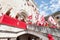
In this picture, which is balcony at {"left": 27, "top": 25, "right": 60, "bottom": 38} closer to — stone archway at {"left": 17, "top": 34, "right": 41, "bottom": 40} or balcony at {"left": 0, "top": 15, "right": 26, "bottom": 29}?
balcony at {"left": 0, "top": 15, "right": 26, "bottom": 29}

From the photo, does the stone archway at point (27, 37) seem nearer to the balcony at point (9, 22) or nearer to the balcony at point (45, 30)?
the balcony at point (45, 30)

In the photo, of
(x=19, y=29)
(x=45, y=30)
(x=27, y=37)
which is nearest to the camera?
(x=19, y=29)

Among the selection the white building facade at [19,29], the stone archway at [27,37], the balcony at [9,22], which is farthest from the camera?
the stone archway at [27,37]

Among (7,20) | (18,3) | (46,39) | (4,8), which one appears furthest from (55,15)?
(7,20)

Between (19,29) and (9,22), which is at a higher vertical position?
(9,22)

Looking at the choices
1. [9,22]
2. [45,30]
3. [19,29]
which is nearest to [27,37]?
[45,30]

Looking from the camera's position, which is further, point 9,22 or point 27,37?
point 27,37

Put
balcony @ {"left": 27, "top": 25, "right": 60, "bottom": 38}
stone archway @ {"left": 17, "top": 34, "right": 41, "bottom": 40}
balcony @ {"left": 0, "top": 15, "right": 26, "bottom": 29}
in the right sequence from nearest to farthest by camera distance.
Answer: balcony @ {"left": 0, "top": 15, "right": 26, "bottom": 29} → balcony @ {"left": 27, "top": 25, "right": 60, "bottom": 38} → stone archway @ {"left": 17, "top": 34, "right": 41, "bottom": 40}

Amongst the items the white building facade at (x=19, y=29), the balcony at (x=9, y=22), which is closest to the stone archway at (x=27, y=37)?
the white building facade at (x=19, y=29)

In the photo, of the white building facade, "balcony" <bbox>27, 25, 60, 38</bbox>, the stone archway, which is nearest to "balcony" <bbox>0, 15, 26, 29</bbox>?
the white building facade

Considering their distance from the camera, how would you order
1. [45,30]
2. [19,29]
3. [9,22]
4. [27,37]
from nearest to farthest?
[9,22] → [19,29] → [45,30] → [27,37]

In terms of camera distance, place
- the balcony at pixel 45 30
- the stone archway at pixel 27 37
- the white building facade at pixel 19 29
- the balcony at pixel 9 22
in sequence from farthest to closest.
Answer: the stone archway at pixel 27 37 < the balcony at pixel 45 30 < the white building facade at pixel 19 29 < the balcony at pixel 9 22

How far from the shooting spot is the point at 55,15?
33312 millimetres

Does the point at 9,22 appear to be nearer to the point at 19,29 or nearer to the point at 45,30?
the point at 19,29
